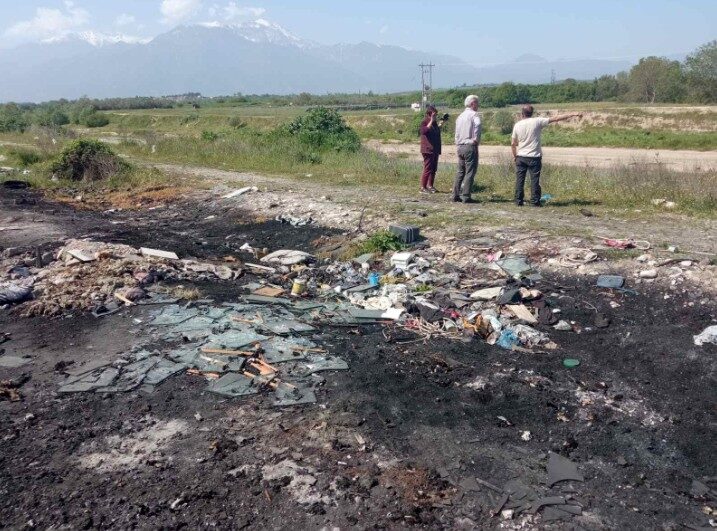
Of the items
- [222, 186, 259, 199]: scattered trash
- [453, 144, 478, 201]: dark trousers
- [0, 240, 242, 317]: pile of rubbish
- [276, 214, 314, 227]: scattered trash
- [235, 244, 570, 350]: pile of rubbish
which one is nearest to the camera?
[235, 244, 570, 350]: pile of rubbish

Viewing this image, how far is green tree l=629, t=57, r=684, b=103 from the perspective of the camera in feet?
149

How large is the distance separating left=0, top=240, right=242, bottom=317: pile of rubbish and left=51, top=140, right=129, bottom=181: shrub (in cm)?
823

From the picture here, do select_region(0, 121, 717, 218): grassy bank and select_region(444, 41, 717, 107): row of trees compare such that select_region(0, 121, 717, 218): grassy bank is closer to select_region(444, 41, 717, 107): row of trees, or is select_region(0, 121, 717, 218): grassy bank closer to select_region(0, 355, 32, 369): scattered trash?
select_region(0, 355, 32, 369): scattered trash

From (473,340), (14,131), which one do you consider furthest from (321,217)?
(14,131)

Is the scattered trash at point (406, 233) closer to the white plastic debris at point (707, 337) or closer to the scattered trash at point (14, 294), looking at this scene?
the white plastic debris at point (707, 337)

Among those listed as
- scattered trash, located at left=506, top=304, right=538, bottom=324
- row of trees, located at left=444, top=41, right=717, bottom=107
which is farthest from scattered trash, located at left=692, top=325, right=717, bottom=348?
row of trees, located at left=444, top=41, right=717, bottom=107

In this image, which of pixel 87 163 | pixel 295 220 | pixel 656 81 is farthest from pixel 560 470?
pixel 656 81

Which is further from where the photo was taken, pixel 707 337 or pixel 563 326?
pixel 563 326

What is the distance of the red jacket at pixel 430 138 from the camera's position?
11.0 m

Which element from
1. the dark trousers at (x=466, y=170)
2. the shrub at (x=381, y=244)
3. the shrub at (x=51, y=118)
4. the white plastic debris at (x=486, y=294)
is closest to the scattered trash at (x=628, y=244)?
the white plastic debris at (x=486, y=294)

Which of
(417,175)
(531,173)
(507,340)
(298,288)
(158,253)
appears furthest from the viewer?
(417,175)

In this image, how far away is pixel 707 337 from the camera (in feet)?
17.4

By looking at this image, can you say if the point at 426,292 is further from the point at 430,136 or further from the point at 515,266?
the point at 430,136

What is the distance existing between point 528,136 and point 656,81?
148 ft
